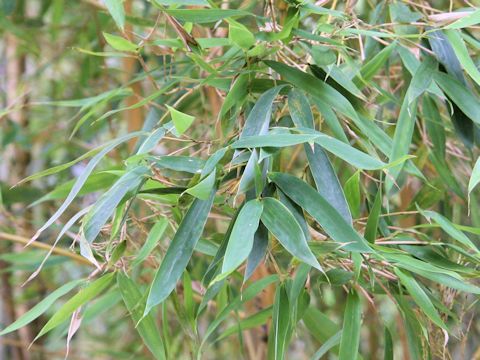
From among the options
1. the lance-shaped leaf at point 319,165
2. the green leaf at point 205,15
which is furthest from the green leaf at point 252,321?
the green leaf at point 205,15

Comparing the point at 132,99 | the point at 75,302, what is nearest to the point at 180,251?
the point at 75,302

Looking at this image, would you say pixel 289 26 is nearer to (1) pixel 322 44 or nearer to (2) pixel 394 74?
(1) pixel 322 44

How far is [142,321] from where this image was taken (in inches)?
31.0

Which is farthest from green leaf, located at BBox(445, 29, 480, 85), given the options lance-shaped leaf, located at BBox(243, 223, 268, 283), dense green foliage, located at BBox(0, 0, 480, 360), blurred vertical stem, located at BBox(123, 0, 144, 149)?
blurred vertical stem, located at BBox(123, 0, 144, 149)

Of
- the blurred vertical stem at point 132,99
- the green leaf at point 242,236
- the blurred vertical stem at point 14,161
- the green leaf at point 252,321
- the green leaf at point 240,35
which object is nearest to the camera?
the green leaf at point 242,236

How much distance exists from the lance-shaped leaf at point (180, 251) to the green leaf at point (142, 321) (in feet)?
0.48

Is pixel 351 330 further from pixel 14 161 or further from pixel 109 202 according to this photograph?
pixel 14 161

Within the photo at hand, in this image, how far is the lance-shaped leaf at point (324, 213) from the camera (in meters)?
0.64

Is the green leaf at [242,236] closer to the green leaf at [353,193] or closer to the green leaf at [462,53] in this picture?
the green leaf at [353,193]

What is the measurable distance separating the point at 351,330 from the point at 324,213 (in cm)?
15

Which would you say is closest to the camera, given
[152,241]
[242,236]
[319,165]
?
[242,236]

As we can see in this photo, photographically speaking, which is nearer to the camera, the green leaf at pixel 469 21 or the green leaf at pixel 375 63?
the green leaf at pixel 469 21

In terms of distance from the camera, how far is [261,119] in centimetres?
71

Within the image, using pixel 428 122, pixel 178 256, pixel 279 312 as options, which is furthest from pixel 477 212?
pixel 178 256
